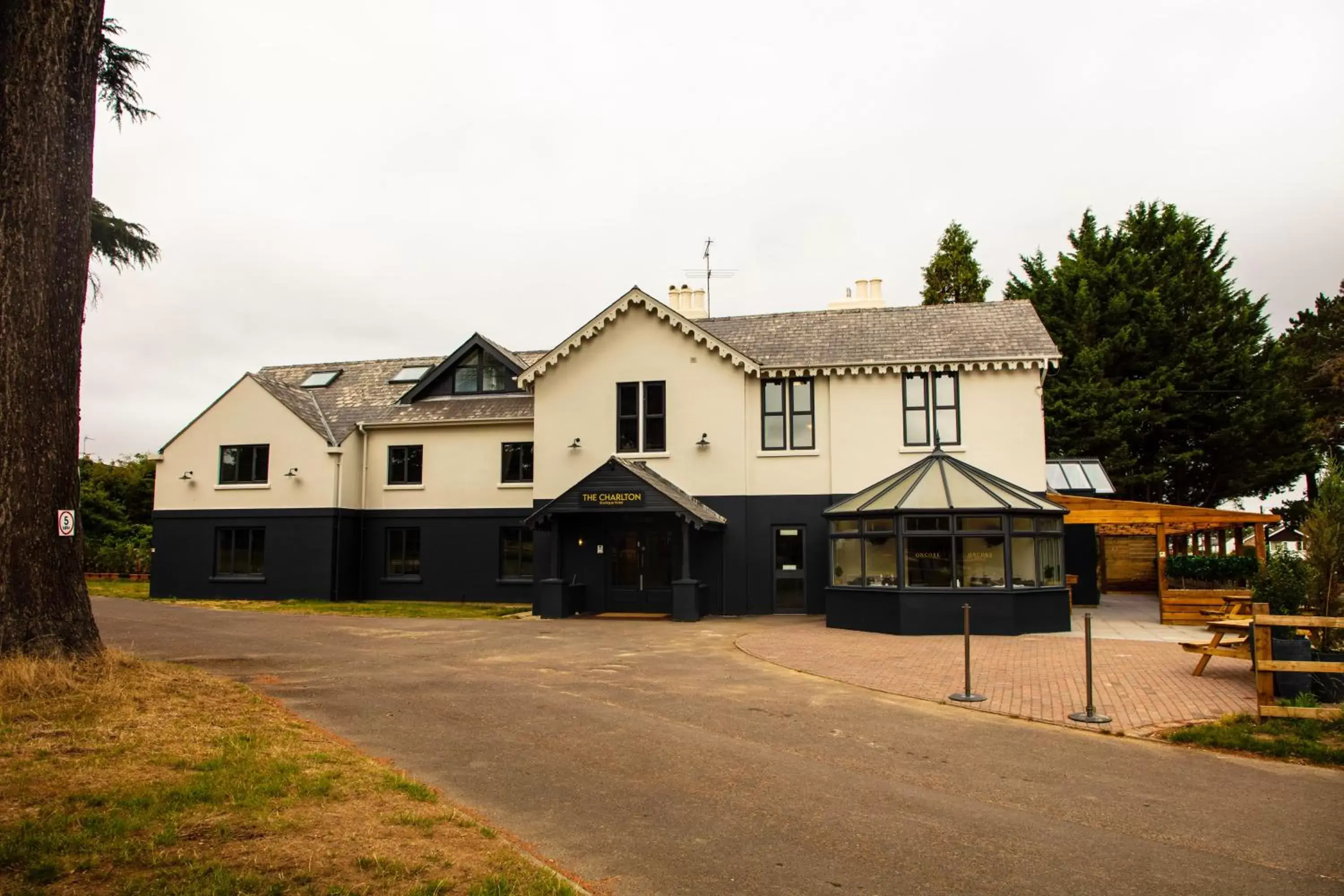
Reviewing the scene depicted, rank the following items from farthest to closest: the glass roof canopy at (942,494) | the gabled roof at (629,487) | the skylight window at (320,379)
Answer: the skylight window at (320,379)
the gabled roof at (629,487)
the glass roof canopy at (942,494)

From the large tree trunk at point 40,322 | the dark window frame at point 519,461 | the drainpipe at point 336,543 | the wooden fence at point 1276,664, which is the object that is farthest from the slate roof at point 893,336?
the large tree trunk at point 40,322

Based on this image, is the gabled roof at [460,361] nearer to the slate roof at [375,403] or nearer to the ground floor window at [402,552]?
the slate roof at [375,403]

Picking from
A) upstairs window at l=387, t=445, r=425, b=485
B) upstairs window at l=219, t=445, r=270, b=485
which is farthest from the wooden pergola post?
upstairs window at l=219, t=445, r=270, b=485

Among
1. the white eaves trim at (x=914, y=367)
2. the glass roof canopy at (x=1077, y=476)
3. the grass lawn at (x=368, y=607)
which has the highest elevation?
the white eaves trim at (x=914, y=367)

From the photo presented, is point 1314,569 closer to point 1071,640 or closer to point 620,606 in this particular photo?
point 1071,640

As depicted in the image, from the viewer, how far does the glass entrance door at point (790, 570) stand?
2398 centimetres

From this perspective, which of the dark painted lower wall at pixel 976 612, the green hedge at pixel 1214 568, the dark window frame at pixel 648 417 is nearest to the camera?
the dark painted lower wall at pixel 976 612

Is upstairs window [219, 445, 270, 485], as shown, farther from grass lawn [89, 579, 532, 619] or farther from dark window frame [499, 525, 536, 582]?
dark window frame [499, 525, 536, 582]

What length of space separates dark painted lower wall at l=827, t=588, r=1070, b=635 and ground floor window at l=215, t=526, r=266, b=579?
20041 mm

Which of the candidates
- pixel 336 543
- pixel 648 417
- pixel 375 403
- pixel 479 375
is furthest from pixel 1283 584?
pixel 375 403

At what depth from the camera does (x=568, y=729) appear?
31.6 feet

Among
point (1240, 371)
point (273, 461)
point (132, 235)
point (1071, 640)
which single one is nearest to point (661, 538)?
point (1071, 640)

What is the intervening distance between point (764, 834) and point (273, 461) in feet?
86.8

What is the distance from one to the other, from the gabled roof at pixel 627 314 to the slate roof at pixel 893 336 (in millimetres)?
272
